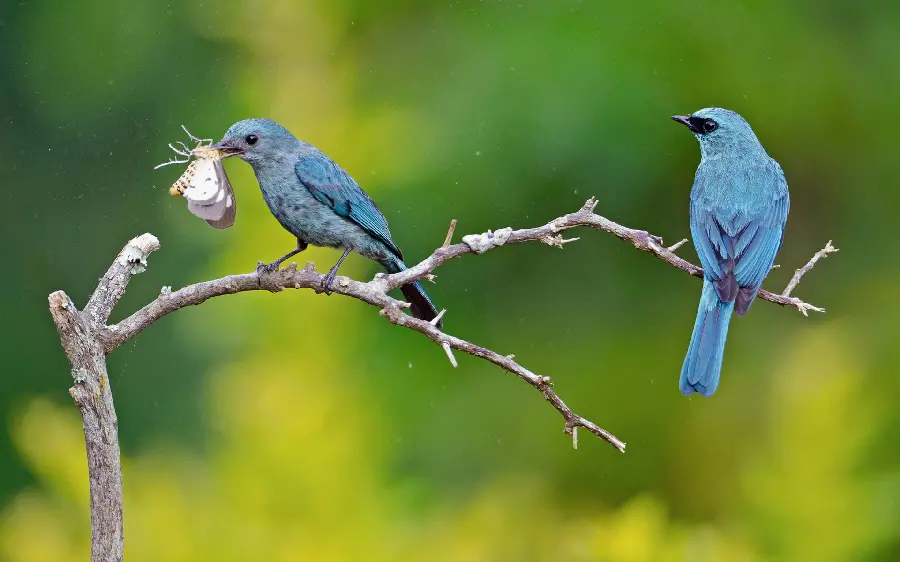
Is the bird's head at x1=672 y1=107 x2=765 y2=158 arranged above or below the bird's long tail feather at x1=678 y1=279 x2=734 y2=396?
above

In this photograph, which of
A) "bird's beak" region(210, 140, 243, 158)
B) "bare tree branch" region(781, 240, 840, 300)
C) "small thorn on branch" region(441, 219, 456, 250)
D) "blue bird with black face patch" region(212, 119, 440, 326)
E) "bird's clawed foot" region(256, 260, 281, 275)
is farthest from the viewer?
"blue bird with black face patch" region(212, 119, 440, 326)

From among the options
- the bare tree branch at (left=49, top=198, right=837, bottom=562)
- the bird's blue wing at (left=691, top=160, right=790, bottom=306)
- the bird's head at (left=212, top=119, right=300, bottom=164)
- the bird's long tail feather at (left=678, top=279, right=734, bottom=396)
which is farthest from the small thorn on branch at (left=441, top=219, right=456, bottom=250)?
the bird's head at (left=212, top=119, right=300, bottom=164)

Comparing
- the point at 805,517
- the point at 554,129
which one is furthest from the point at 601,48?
the point at 805,517

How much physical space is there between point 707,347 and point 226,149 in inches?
62.7

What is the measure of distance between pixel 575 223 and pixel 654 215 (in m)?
3.51

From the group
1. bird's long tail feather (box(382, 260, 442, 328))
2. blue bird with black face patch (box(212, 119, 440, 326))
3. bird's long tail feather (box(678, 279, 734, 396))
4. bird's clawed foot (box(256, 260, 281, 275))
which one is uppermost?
blue bird with black face patch (box(212, 119, 440, 326))

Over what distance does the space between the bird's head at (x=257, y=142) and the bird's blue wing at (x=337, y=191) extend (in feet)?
0.23

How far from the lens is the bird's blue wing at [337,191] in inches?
159

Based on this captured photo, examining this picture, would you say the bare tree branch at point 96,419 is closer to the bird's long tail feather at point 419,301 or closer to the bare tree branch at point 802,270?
the bird's long tail feather at point 419,301

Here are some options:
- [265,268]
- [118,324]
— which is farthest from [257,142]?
[118,324]

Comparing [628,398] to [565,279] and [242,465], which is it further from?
[242,465]

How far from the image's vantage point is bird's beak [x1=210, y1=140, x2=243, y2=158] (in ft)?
12.6

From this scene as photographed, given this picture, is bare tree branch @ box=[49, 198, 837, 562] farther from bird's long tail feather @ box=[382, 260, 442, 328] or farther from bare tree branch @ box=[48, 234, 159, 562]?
bird's long tail feather @ box=[382, 260, 442, 328]

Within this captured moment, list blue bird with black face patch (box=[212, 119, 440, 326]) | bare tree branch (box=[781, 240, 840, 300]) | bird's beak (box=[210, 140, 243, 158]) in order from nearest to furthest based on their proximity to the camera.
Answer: bare tree branch (box=[781, 240, 840, 300]) < bird's beak (box=[210, 140, 243, 158]) < blue bird with black face patch (box=[212, 119, 440, 326])
